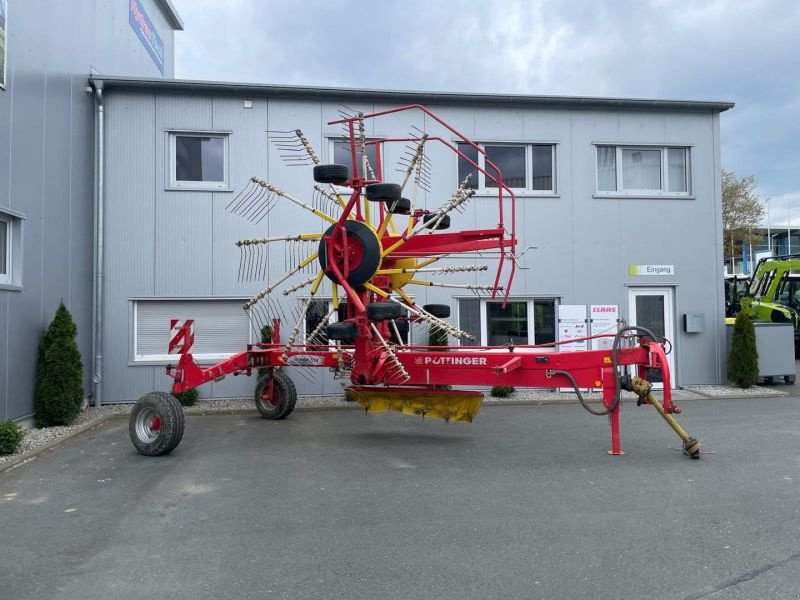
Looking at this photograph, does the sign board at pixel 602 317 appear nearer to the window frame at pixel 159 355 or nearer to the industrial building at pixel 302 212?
the industrial building at pixel 302 212

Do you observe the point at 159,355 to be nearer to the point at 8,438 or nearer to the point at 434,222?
the point at 8,438

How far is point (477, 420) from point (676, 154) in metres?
7.13

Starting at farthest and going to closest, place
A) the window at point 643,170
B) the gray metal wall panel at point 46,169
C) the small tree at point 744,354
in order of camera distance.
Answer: the window at point 643,170 < the small tree at point 744,354 < the gray metal wall panel at point 46,169

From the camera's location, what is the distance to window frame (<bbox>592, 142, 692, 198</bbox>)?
12477 mm

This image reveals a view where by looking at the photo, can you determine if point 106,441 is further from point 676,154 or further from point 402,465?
point 676,154

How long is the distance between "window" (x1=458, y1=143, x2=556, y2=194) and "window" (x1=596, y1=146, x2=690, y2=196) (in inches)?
39.9

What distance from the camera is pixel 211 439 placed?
828cm

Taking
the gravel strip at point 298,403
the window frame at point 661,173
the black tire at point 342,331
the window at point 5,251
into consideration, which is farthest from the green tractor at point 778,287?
the window at point 5,251

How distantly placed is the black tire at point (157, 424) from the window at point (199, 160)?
5196mm

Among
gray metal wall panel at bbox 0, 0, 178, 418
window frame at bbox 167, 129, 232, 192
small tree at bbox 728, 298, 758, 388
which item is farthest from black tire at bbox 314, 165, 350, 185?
small tree at bbox 728, 298, 758, 388

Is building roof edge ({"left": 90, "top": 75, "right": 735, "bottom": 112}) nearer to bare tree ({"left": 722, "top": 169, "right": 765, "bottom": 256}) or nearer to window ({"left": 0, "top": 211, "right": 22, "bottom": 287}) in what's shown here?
window ({"left": 0, "top": 211, "right": 22, "bottom": 287})

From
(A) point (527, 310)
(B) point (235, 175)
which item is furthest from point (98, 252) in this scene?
(A) point (527, 310)

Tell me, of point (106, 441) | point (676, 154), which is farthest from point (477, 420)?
point (676, 154)

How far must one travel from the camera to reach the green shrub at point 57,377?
28.9ft
